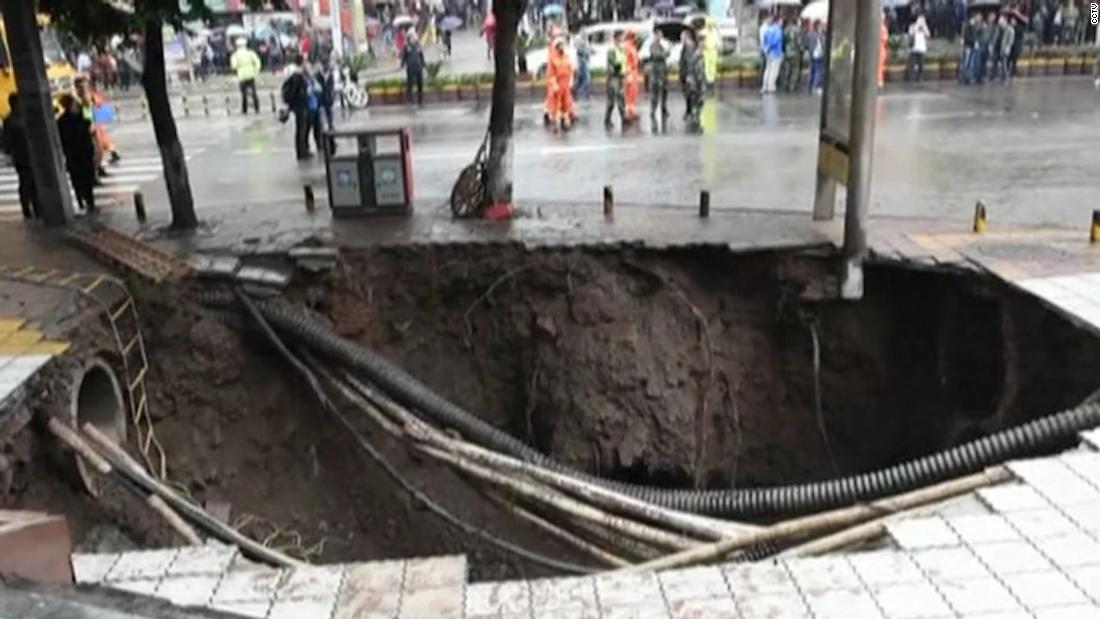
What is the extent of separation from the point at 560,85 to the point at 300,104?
5.49m

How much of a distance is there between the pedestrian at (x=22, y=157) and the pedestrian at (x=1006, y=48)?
22.0 metres

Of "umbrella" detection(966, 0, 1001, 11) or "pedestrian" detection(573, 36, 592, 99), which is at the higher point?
"umbrella" detection(966, 0, 1001, 11)

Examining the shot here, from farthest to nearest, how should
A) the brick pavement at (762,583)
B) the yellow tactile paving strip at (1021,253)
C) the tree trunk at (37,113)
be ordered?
the tree trunk at (37,113) → the yellow tactile paving strip at (1021,253) → the brick pavement at (762,583)

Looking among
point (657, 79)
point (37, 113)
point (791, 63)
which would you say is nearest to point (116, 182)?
point (37, 113)

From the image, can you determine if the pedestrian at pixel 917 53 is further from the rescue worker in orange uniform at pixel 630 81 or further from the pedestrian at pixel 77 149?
the pedestrian at pixel 77 149

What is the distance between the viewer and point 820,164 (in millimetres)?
10398

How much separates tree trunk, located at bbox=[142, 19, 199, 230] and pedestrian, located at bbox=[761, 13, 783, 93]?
16.4 m

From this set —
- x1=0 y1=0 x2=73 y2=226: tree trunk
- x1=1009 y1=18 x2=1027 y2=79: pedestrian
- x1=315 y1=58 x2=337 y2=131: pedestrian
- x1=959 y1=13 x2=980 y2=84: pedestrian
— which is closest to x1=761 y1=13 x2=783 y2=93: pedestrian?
x1=959 y1=13 x2=980 y2=84: pedestrian

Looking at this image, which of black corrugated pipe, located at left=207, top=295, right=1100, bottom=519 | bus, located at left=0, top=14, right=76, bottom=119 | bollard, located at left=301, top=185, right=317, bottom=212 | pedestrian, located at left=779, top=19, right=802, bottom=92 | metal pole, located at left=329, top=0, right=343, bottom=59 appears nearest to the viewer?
black corrugated pipe, located at left=207, top=295, right=1100, bottom=519

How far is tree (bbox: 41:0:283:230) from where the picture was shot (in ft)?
33.9

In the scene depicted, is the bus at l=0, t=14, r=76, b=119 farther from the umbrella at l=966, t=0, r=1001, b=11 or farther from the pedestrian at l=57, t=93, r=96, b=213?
the umbrella at l=966, t=0, r=1001, b=11

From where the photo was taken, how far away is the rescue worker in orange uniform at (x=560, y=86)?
2017 cm

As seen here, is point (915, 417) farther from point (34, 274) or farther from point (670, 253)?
point (34, 274)

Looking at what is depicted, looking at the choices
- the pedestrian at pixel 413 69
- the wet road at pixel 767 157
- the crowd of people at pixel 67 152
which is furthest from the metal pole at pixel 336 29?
the crowd of people at pixel 67 152
